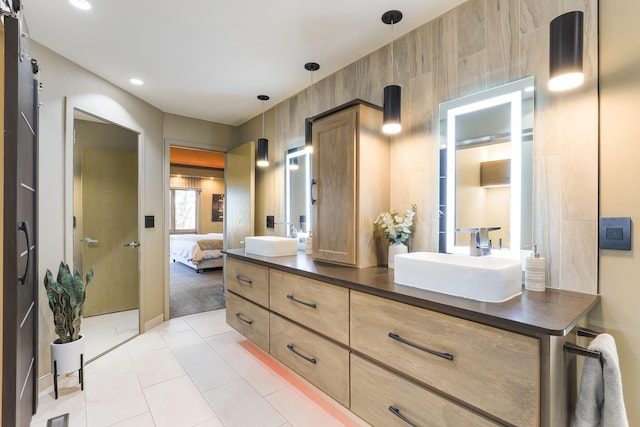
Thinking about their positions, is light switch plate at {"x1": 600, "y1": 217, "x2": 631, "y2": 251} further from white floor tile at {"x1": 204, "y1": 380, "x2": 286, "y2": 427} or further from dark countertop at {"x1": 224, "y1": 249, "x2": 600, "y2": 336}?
white floor tile at {"x1": 204, "y1": 380, "x2": 286, "y2": 427}

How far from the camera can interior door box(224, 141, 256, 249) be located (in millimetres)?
3615

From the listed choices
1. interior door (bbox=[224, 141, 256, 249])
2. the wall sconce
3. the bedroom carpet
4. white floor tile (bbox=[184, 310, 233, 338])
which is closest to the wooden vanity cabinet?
white floor tile (bbox=[184, 310, 233, 338])

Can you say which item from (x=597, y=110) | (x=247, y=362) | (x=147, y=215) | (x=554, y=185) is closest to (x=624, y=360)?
(x=554, y=185)

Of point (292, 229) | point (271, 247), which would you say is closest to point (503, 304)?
point (271, 247)

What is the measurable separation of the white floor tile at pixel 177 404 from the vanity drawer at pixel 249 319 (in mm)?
508

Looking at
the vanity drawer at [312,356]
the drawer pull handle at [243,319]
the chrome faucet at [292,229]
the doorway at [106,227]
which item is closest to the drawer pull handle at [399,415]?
the vanity drawer at [312,356]

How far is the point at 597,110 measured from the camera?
1293 mm

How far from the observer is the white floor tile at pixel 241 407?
1776 mm

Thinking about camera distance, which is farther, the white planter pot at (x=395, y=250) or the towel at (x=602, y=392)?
the white planter pot at (x=395, y=250)

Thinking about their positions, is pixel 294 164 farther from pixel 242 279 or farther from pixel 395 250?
pixel 395 250

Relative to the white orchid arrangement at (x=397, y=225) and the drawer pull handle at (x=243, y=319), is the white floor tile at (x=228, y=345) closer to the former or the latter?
the drawer pull handle at (x=243, y=319)

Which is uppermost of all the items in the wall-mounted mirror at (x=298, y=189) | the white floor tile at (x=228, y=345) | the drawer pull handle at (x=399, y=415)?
the wall-mounted mirror at (x=298, y=189)

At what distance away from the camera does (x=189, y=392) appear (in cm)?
208

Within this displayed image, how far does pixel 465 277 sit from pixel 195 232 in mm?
8463
